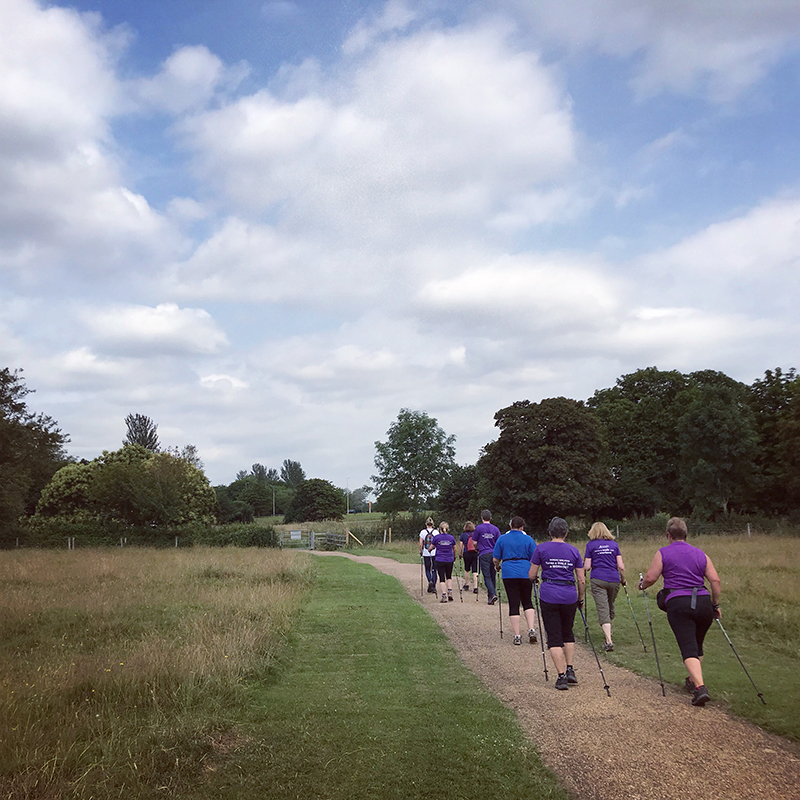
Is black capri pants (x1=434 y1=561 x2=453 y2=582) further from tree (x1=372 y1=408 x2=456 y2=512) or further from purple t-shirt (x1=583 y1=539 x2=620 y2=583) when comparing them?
tree (x1=372 y1=408 x2=456 y2=512)

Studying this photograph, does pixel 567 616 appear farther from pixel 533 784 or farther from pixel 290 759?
pixel 290 759

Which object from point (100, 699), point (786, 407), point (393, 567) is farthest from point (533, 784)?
point (786, 407)

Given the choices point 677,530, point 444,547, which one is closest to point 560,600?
point 677,530

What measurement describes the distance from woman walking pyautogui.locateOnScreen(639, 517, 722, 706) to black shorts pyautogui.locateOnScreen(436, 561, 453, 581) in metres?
8.53

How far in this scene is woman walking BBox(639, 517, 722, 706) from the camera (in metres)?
6.96

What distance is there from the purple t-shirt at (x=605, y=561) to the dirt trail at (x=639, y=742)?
1.53m

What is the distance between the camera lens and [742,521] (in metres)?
40.6

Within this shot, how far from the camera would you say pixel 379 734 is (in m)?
6.14

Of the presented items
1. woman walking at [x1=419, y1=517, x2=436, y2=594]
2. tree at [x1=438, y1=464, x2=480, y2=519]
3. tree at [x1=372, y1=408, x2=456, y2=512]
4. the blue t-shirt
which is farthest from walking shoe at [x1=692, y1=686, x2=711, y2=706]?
tree at [x1=372, y1=408, x2=456, y2=512]

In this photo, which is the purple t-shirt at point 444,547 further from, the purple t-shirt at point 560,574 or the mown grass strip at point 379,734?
the purple t-shirt at point 560,574

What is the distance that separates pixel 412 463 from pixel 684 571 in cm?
6836

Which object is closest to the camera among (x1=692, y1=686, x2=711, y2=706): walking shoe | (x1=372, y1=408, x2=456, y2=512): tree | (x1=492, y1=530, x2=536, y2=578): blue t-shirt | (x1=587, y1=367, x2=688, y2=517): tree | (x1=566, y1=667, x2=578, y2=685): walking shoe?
(x1=692, y1=686, x2=711, y2=706): walking shoe

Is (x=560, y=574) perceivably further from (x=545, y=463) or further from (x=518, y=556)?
(x=545, y=463)

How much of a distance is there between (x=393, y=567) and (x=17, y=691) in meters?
21.0
